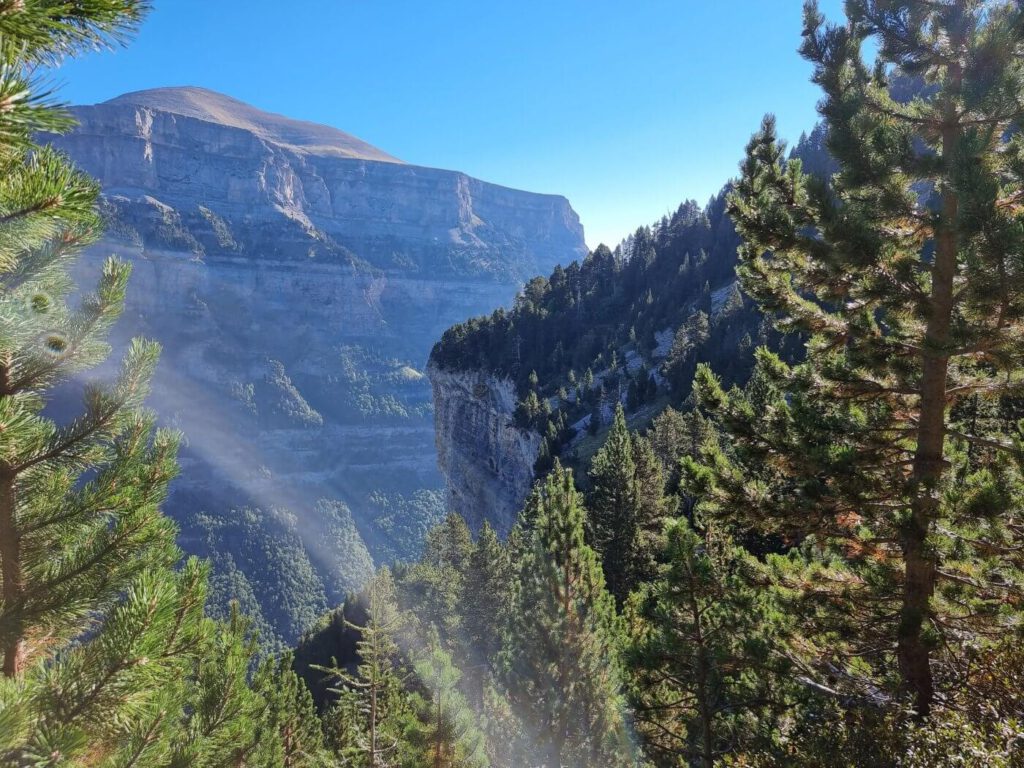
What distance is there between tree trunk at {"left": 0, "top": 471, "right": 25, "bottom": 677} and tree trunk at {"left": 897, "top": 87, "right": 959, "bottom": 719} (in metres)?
8.82

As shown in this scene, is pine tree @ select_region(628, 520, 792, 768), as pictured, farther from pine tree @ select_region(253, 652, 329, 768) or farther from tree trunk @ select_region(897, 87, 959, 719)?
pine tree @ select_region(253, 652, 329, 768)

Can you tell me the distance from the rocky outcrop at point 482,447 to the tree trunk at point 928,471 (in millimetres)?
58435

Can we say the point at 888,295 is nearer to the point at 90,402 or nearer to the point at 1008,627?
the point at 1008,627

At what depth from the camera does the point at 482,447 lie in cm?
8262

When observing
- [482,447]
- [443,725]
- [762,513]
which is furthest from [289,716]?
[482,447]

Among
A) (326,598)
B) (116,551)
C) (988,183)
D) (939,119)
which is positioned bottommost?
(326,598)

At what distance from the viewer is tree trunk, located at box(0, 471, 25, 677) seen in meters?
3.43

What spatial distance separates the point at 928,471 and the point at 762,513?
2135 millimetres

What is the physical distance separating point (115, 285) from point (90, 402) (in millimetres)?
881

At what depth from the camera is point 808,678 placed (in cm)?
780

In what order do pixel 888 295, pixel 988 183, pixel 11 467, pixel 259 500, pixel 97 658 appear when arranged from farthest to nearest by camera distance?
pixel 259 500 < pixel 888 295 < pixel 988 183 < pixel 11 467 < pixel 97 658

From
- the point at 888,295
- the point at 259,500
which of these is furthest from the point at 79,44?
the point at 259,500

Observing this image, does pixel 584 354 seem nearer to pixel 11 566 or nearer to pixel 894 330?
pixel 894 330

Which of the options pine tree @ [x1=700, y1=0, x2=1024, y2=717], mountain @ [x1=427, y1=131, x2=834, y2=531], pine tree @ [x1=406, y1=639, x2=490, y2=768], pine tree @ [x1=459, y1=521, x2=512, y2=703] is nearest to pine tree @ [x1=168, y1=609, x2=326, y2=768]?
pine tree @ [x1=406, y1=639, x2=490, y2=768]
